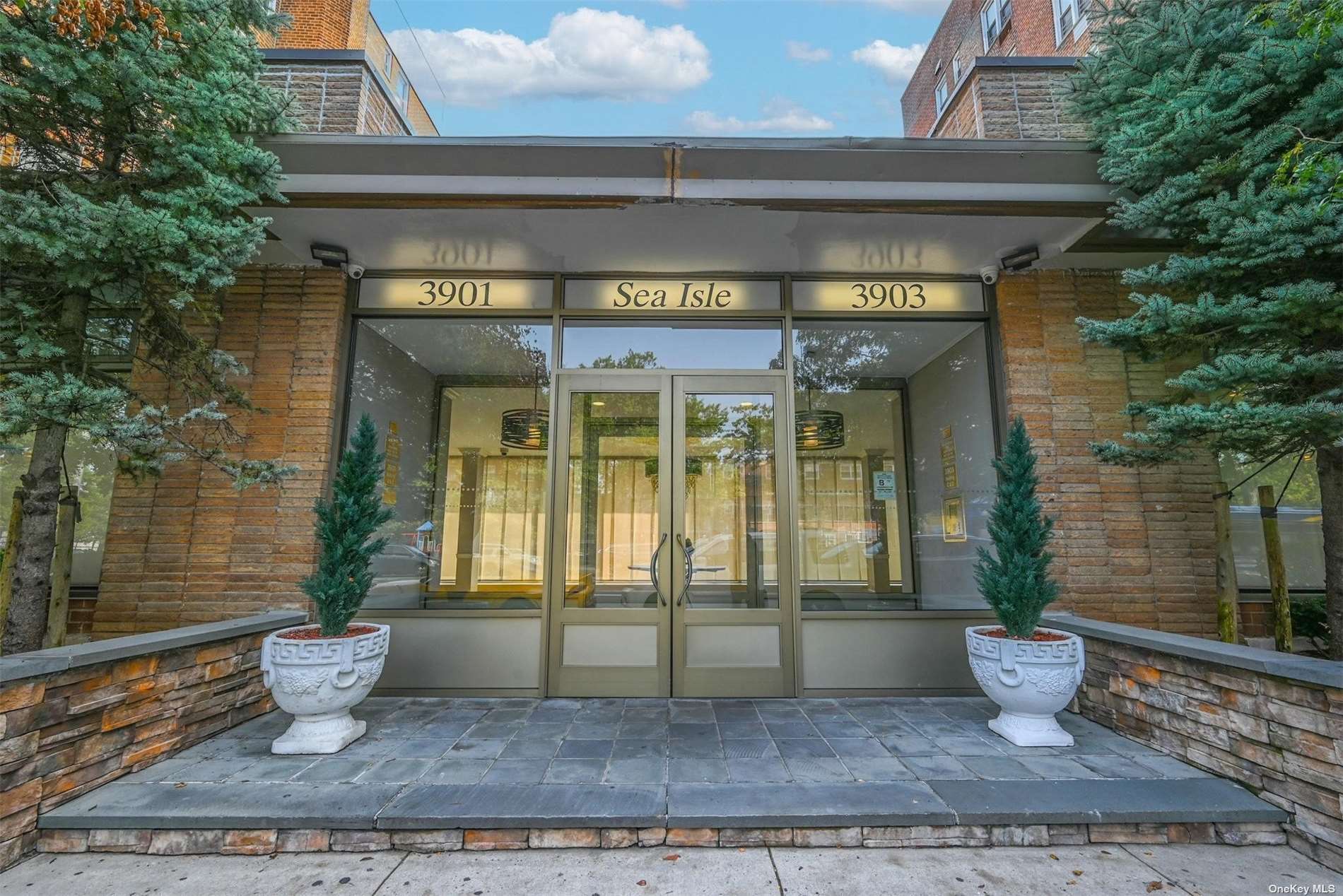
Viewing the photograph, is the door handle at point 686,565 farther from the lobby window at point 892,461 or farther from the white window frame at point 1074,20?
the white window frame at point 1074,20

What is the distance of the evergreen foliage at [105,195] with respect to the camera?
245 centimetres

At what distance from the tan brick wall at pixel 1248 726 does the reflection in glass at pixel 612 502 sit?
2.73 metres

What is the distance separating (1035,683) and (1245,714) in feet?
2.52

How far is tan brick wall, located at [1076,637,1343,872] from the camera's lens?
2166 mm

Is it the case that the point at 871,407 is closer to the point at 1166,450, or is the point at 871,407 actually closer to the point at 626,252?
the point at 1166,450

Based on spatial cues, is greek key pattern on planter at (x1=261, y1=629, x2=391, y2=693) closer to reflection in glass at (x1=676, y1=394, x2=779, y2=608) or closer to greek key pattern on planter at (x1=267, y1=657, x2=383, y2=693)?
greek key pattern on planter at (x1=267, y1=657, x2=383, y2=693)

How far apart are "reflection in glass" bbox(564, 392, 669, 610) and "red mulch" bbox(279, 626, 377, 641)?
4.09ft

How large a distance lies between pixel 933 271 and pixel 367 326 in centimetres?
431

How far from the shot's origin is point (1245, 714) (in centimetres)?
247

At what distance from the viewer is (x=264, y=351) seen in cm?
401

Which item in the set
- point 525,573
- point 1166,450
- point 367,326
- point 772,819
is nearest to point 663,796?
point 772,819

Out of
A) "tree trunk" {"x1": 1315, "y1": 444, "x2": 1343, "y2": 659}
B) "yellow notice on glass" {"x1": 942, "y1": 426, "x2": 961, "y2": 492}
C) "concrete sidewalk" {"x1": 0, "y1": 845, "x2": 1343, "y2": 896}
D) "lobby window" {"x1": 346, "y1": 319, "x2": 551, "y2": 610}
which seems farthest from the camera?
"yellow notice on glass" {"x1": 942, "y1": 426, "x2": 961, "y2": 492}

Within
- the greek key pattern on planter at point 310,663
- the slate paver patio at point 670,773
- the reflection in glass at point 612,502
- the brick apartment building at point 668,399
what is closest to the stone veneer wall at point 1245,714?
the slate paver patio at point 670,773

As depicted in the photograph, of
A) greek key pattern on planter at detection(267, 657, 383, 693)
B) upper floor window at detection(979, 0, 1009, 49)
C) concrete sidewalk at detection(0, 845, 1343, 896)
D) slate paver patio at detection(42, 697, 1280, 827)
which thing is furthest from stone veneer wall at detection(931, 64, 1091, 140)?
upper floor window at detection(979, 0, 1009, 49)
